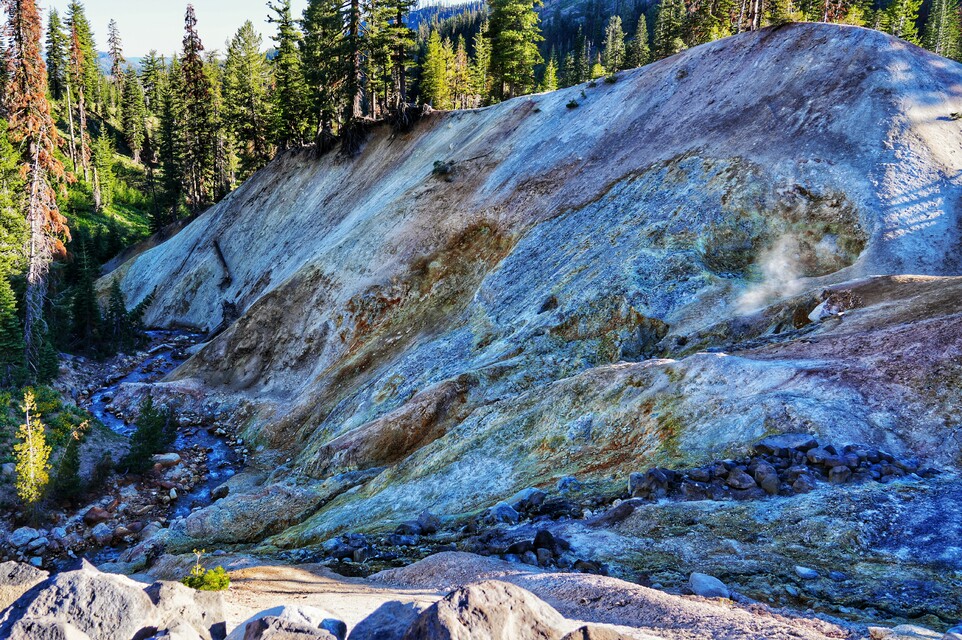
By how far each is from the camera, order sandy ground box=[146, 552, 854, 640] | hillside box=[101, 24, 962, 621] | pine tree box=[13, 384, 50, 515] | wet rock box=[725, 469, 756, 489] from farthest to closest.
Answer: pine tree box=[13, 384, 50, 515] < hillside box=[101, 24, 962, 621] < wet rock box=[725, 469, 756, 489] < sandy ground box=[146, 552, 854, 640]

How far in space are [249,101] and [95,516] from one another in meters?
52.5

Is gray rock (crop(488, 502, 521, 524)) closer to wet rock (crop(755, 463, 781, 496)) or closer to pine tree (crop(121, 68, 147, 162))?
wet rock (crop(755, 463, 781, 496))

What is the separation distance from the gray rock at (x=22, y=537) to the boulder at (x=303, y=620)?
59.0 ft

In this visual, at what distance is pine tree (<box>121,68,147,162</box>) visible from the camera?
103m

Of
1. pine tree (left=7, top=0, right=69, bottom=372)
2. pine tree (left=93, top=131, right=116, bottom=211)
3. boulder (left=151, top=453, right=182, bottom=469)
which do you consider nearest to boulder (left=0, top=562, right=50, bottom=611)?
boulder (left=151, top=453, right=182, bottom=469)

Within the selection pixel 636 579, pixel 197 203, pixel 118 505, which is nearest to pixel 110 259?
pixel 197 203

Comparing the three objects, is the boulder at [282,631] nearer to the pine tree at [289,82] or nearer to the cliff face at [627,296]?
the cliff face at [627,296]

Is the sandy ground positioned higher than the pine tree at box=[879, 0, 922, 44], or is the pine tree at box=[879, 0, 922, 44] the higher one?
the pine tree at box=[879, 0, 922, 44]

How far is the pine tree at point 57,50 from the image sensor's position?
8162cm

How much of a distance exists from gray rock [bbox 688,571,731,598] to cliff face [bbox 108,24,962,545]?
3.98 metres

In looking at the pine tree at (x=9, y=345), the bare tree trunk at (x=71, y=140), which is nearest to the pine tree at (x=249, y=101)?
the bare tree trunk at (x=71, y=140)

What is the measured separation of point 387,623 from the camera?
20.9 ft

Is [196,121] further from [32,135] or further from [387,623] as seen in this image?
[387,623]

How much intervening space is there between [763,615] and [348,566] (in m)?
7.51
